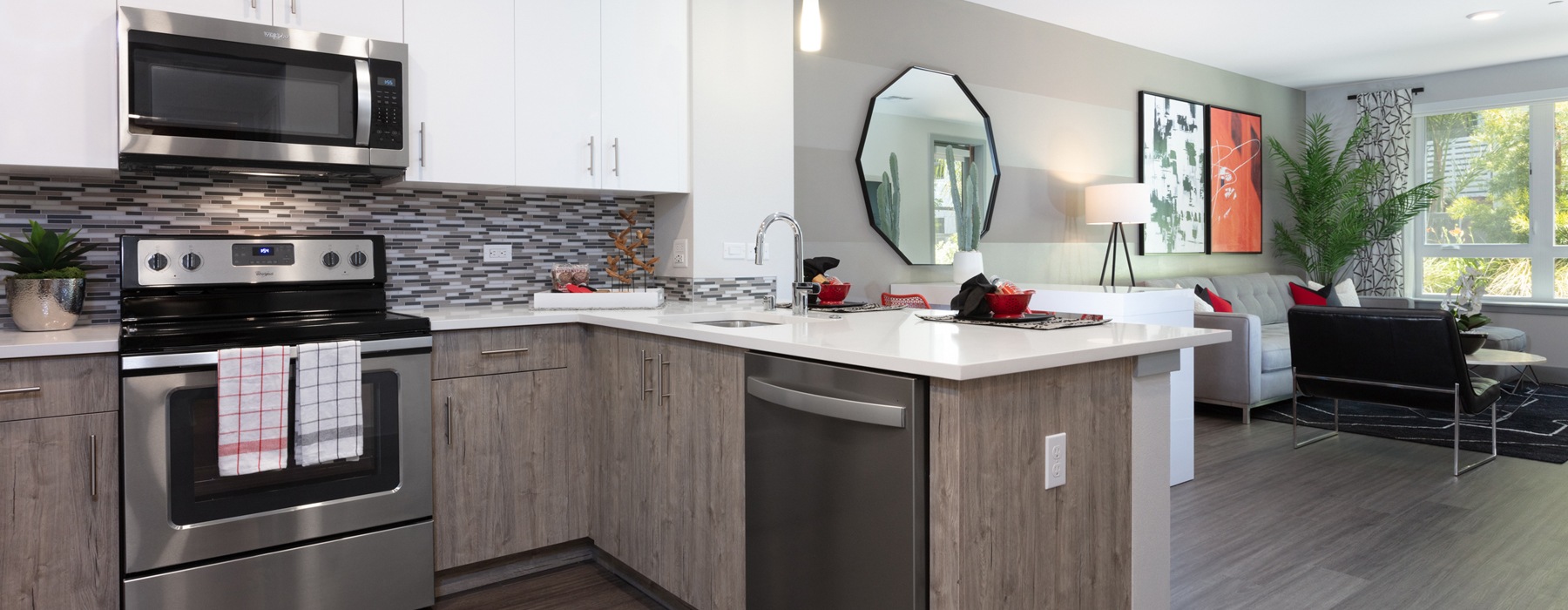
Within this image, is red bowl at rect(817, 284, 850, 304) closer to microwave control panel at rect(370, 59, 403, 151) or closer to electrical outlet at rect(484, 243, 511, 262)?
electrical outlet at rect(484, 243, 511, 262)

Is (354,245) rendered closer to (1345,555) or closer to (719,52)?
(719,52)

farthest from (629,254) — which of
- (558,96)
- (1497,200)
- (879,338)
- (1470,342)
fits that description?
(1497,200)

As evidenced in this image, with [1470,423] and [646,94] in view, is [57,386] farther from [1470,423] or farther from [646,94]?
[1470,423]

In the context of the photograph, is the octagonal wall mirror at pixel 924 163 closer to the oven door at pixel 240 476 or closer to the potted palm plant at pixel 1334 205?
the oven door at pixel 240 476

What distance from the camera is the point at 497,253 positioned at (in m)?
3.41

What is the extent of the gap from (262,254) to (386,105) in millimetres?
597

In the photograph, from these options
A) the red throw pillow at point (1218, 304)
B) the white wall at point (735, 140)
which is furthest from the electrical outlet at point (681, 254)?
the red throw pillow at point (1218, 304)

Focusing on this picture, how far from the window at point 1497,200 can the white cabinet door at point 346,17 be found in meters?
8.17

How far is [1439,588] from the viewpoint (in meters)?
2.69

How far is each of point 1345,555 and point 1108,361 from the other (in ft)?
5.81

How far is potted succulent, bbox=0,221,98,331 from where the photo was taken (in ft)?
7.64

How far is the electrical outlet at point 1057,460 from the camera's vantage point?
1.78 m

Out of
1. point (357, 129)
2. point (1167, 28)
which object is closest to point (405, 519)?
point (357, 129)

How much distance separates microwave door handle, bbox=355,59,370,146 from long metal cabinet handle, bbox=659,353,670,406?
1.21 m
